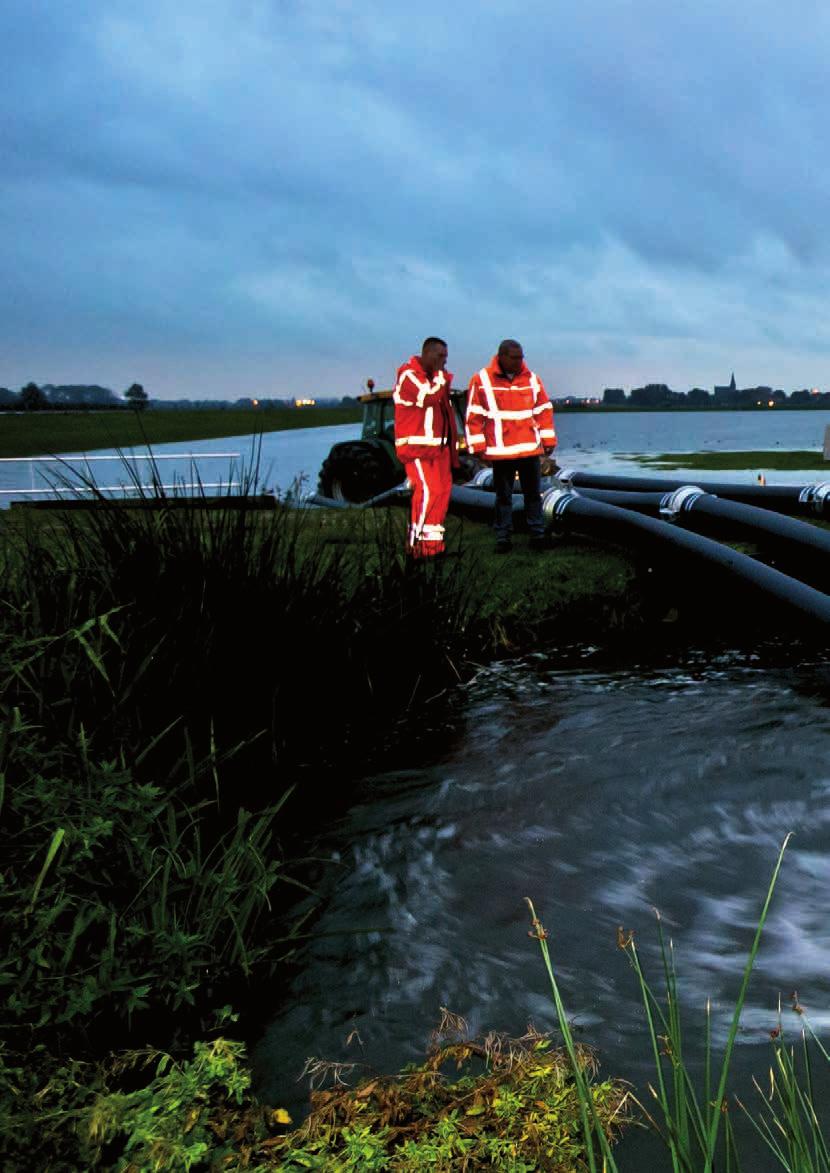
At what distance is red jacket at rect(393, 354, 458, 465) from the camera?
28.6ft

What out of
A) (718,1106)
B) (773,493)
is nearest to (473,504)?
(773,493)

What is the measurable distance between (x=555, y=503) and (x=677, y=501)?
50.4 inches

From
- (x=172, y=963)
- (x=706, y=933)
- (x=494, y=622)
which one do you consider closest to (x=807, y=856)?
(x=706, y=933)

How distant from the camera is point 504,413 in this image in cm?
927

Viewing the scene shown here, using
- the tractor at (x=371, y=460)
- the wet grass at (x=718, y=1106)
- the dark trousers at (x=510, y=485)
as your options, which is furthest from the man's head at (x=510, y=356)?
the wet grass at (x=718, y=1106)

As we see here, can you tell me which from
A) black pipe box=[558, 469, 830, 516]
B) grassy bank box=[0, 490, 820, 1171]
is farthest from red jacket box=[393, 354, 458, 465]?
grassy bank box=[0, 490, 820, 1171]

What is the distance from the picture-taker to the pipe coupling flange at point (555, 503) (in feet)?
31.3

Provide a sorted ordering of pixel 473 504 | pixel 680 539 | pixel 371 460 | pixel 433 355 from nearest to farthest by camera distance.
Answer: pixel 680 539
pixel 433 355
pixel 473 504
pixel 371 460

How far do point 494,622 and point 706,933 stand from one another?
400 centimetres

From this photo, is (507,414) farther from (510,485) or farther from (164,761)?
(164,761)

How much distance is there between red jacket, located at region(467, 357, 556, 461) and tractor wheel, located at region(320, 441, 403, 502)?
257 inches

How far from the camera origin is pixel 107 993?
2.49 meters

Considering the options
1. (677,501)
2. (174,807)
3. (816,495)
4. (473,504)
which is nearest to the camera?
(174,807)

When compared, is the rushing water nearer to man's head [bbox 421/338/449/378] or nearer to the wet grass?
the wet grass
